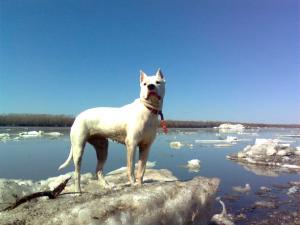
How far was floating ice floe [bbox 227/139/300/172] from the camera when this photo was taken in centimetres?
2011

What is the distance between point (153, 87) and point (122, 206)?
1.90m

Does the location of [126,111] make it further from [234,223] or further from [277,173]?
[277,173]

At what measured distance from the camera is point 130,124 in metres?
5.65

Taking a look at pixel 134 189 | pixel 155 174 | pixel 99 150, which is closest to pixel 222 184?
pixel 155 174

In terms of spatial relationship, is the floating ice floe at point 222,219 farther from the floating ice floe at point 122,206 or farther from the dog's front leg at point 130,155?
the dog's front leg at point 130,155

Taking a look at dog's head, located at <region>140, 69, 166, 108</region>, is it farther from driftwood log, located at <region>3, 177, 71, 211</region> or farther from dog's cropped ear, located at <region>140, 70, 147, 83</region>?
driftwood log, located at <region>3, 177, 71, 211</region>

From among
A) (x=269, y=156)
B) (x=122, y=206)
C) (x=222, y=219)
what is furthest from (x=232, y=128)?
(x=122, y=206)

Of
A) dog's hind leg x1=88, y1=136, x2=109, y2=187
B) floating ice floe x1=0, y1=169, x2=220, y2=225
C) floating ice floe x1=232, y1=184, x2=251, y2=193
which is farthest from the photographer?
floating ice floe x1=232, y1=184, x2=251, y2=193

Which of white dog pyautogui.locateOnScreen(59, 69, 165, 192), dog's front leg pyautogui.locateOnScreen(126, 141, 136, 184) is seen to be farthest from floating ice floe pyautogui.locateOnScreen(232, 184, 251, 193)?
dog's front leg pyautogui.locateOnScreen(126, 141, 136, 184)

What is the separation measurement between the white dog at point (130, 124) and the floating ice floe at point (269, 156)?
1525 centimetres

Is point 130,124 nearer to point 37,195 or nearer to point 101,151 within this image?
point 101,151

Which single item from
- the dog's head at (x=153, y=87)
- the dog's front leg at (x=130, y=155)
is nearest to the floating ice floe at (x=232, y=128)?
the dog's front leg at (x=130, y=155)

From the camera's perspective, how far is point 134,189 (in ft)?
16.0

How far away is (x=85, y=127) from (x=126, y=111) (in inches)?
28.8
